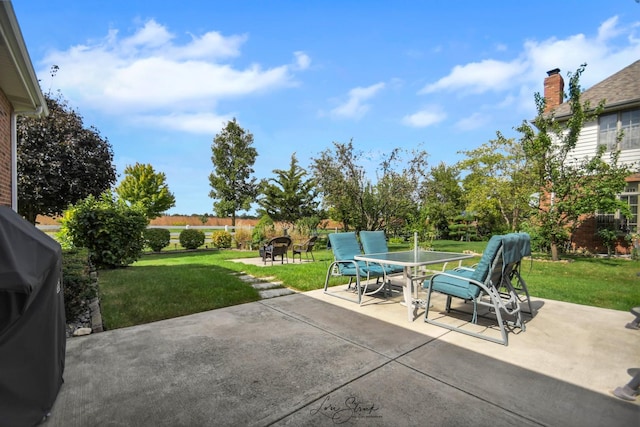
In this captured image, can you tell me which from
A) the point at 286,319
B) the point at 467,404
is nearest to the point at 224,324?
the point at 286,319

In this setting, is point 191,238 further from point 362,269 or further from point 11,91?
point 362,269

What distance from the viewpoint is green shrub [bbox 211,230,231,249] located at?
16.6 m

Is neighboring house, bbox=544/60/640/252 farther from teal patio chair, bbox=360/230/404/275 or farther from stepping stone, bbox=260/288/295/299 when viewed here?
stepping stone, bbox=260/288/295/299

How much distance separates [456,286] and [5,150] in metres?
8.20

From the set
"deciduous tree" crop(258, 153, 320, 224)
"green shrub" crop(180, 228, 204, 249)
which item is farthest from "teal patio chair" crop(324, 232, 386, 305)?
"deciduous tree" crop(258, 153, 320, 224)

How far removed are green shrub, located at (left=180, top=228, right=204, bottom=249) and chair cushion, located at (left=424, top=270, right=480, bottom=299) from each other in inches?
575

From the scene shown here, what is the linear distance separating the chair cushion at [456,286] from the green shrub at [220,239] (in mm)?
14292

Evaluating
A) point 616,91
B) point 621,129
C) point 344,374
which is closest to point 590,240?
point 621,129

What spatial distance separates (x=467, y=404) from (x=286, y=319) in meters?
2.46

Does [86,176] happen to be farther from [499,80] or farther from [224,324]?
[499,80]

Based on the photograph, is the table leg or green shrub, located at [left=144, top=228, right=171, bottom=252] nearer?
the table leg

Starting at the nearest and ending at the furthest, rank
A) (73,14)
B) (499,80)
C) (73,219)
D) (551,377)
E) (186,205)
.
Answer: (551,377) → (73,14) → (73,219) → (499,80) → (186,205)

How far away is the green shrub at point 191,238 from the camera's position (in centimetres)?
1611

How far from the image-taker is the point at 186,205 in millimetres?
32125
